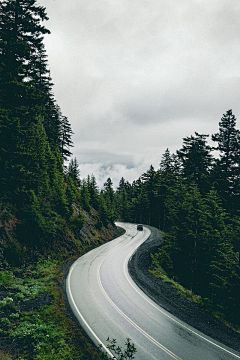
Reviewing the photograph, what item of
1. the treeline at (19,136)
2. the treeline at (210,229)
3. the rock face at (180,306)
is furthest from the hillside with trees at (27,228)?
the treeline at (210,229)

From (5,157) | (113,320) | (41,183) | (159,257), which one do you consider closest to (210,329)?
(113,320)

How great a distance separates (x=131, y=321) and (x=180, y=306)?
13.9ft

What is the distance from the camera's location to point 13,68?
1847 cm

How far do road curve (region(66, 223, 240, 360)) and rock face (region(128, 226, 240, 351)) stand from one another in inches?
21.1

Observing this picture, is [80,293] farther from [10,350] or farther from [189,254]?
[189,254]

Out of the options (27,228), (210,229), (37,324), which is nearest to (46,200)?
(27,228)

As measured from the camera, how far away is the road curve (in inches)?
396

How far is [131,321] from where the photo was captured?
1223 centimetres

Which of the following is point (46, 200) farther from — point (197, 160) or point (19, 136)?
point (197, 160)

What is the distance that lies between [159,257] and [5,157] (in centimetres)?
2110

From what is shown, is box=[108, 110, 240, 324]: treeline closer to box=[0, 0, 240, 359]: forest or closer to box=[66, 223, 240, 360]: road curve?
box=[0, 0, 240, 359]: forest

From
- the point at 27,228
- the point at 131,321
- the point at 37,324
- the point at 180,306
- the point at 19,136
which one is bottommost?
the point at 180,306

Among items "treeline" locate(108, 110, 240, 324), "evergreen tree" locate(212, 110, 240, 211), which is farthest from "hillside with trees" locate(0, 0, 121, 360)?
"evergreen tree" locate(212, 110, 240, 211)

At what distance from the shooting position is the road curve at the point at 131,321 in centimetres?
1005
